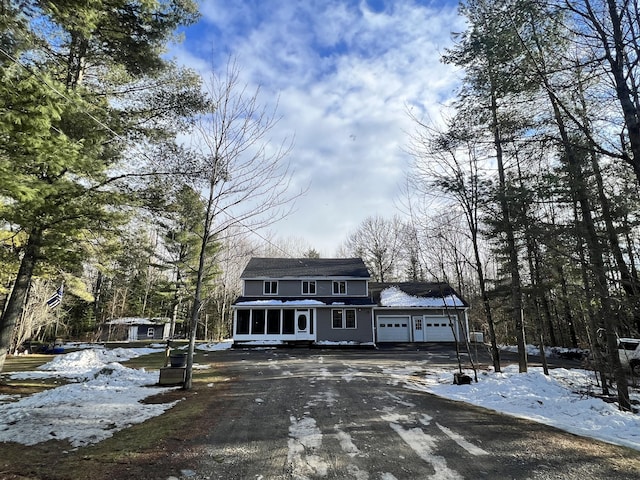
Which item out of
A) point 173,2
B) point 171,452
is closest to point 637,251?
point 171,452

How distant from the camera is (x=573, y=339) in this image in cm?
1989

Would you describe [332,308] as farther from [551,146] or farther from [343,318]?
[551,146]

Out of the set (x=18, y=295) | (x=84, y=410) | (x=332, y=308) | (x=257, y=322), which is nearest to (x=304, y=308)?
(x=332, y=308)

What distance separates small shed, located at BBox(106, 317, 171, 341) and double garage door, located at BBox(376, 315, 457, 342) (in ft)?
70.9

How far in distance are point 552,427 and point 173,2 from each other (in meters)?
11.8

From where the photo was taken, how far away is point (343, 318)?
23.7 m

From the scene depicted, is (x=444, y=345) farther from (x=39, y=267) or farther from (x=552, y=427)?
(x=39, y=267)

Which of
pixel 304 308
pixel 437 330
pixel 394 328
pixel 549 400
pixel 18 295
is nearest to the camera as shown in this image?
pixel 549 400

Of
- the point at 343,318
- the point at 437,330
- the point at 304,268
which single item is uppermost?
the point at 304,268

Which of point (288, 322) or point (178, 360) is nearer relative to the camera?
point (178, 360)

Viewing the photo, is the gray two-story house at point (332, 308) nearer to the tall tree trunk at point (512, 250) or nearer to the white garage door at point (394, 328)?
the white garage door at point (394, 328)

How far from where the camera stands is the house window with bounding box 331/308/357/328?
2362 centimetres

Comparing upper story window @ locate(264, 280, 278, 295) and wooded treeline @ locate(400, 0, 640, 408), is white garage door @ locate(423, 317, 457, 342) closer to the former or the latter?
upper story window @ locate(264, 280, 278, 295)

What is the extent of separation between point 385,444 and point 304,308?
63.4ft
